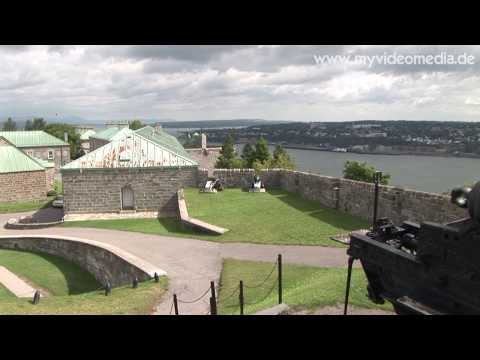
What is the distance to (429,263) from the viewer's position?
3539 mm

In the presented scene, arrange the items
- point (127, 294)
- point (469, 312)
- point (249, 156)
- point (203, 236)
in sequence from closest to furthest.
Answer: point (469, 312), point (127, 294), point (203, 236), point (249, 156)

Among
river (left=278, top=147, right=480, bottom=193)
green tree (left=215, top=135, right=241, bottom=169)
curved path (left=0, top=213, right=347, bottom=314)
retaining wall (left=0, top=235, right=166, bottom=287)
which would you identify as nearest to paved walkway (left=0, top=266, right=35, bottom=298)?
retaining wall (left=0, top=235, right=166, bottom=287)

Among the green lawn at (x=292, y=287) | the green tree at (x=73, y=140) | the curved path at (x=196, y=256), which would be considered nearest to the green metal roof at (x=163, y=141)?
the curved path at (x=196, y=256)

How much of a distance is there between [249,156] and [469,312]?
1572 inches

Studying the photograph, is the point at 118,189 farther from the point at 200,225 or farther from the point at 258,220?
the point at 258,220

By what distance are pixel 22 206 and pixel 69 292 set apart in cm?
1802

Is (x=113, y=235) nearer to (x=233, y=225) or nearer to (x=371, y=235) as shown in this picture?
(x=233, y=225)

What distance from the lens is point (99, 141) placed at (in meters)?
49.0

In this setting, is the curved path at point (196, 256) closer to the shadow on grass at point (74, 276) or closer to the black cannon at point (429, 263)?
the shadow on grass at point (74, 276)

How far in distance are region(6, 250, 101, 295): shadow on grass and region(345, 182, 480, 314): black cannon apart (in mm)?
10751

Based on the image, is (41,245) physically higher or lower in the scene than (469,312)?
lower

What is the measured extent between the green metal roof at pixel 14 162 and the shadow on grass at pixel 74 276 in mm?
17110

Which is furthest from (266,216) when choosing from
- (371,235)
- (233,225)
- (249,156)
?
(249,156)

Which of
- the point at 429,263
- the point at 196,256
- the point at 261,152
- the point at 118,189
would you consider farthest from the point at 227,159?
the point at 429,263
